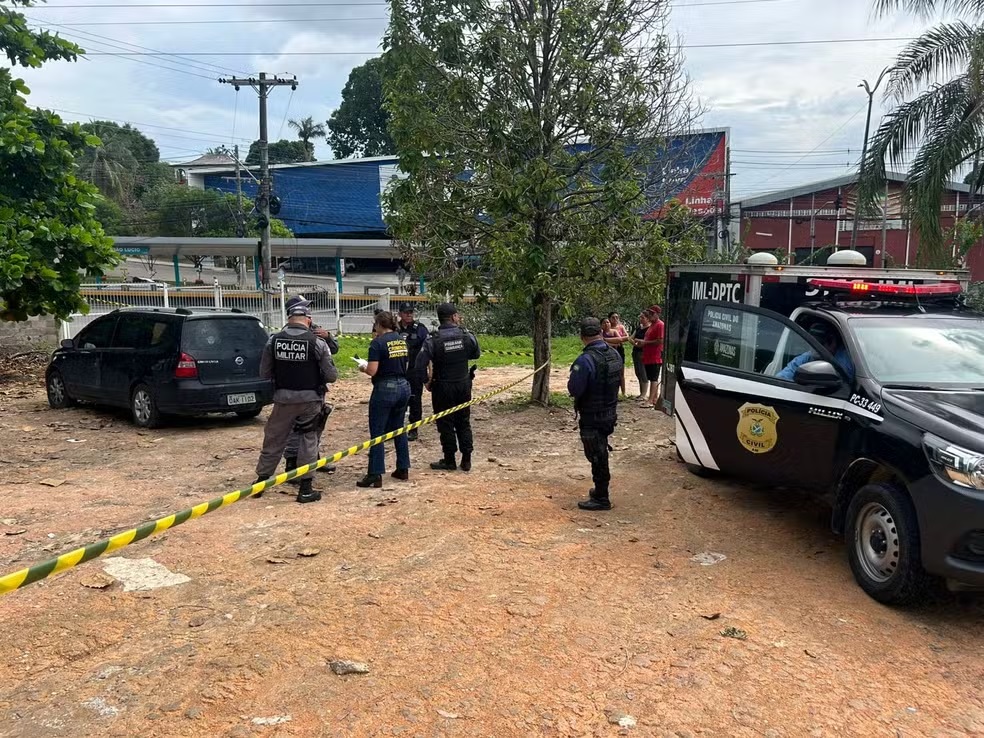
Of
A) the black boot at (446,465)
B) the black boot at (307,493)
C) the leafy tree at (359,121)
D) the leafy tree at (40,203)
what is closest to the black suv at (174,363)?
the leafy tree at (40,203)

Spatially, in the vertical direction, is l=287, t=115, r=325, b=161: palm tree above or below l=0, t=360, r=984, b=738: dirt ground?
above

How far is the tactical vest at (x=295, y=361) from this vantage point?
6.63 metres

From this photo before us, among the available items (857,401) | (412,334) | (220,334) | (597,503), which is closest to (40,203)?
(220,334)

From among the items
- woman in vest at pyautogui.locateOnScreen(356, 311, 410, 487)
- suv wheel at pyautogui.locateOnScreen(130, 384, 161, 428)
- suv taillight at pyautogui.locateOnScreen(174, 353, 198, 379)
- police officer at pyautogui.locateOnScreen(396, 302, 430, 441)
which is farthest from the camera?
suv wheel at pyautogui.locateOnScreen(130, 384, 161, 428)

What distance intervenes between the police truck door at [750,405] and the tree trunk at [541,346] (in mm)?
3983

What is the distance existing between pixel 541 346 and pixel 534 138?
9.34 feet

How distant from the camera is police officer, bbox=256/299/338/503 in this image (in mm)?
6657

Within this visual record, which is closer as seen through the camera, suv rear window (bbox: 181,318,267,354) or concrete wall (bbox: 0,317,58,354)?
→ suv rear window (bbox: 181,318,267,354)

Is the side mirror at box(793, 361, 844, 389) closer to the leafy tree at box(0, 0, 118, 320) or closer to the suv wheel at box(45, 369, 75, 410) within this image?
the suv wheel at box(45, 369, 75, 410)

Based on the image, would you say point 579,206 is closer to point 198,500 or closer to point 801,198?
point 198,500

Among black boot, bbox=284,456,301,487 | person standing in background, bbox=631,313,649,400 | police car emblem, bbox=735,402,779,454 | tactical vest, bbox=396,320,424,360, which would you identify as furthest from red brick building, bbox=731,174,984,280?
black boot, bbox=284,456,301,487

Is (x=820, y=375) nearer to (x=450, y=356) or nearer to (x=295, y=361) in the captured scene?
(x=450, y=356)

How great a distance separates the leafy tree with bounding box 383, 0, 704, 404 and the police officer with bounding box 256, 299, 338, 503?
11.4 ft

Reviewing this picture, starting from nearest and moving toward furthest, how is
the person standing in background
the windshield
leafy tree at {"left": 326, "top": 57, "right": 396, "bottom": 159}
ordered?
1. the windshield
2. the person standing in background
3. leafy tree at {"left": 326, "top": 57, "right": 396, "bottom": 159}
